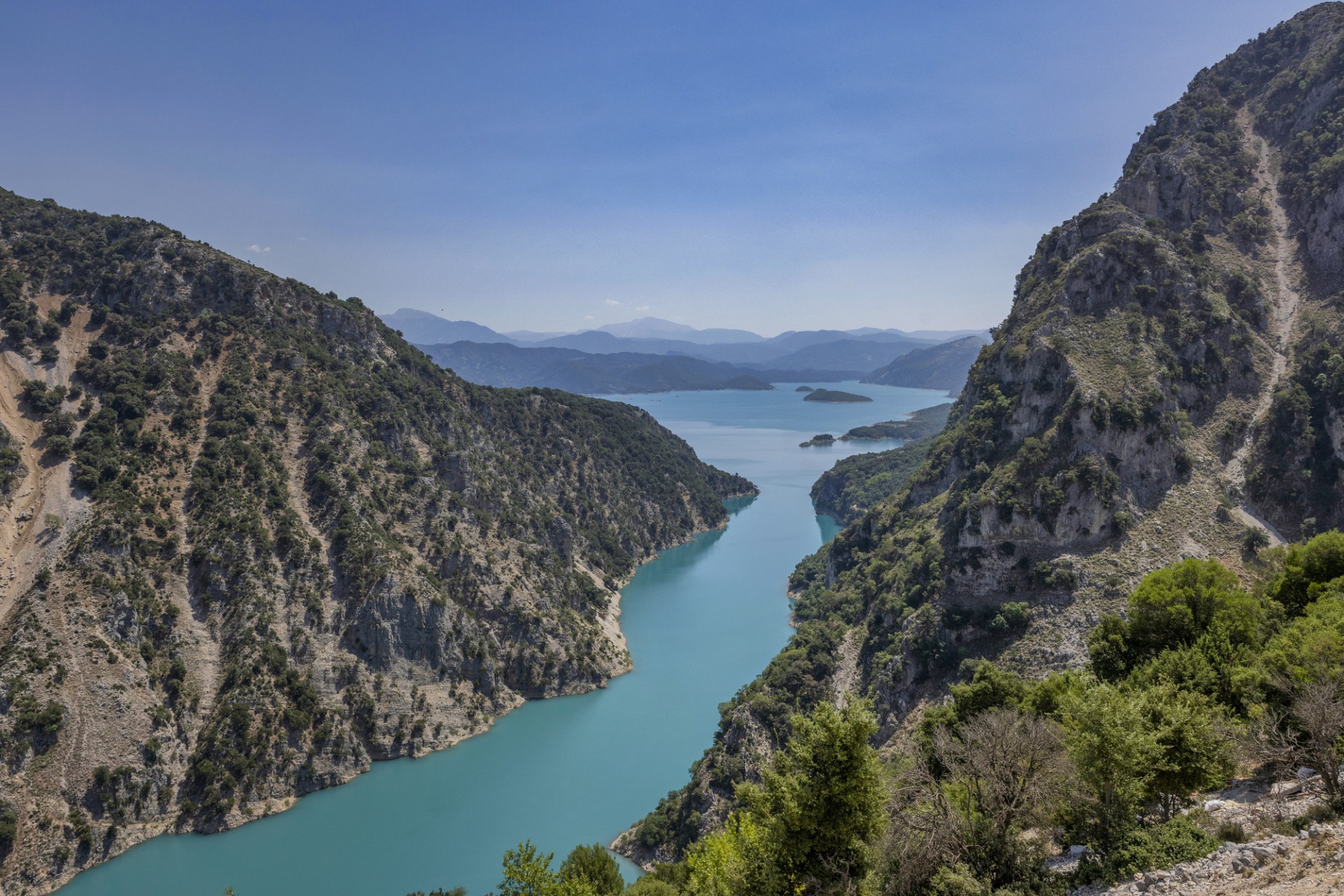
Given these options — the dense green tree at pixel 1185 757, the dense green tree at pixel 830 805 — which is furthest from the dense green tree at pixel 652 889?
the dense green tree at pixel 1185 757

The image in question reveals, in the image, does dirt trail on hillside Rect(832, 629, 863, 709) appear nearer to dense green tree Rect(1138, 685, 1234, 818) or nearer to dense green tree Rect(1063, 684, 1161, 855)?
dense green tree Rect(1138, 685, 1234, 818)

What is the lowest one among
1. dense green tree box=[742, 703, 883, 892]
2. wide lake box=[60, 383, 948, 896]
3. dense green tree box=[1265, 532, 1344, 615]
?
wide lake box=[60, 383, 948, 896]

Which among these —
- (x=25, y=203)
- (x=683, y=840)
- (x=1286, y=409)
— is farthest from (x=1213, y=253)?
(x=25, y=203)

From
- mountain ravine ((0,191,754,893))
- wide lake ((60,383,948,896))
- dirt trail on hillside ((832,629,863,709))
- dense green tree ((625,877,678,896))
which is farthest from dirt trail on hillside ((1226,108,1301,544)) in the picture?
mountain ravine ((0,191,754,893))

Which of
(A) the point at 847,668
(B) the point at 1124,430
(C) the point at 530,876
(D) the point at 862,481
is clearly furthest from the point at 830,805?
(D) the point at 862,481

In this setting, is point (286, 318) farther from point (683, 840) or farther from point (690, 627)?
point (683, 840)

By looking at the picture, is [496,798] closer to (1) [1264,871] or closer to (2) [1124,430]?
(1) [1264,871]

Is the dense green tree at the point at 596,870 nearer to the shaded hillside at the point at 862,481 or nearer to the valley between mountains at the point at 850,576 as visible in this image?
the valley between mountains at the point at 850,576
